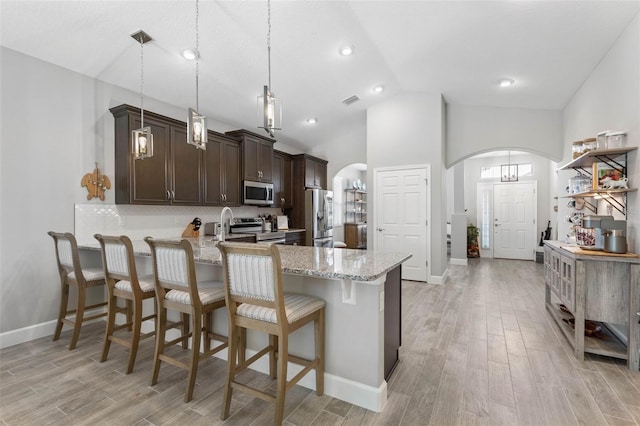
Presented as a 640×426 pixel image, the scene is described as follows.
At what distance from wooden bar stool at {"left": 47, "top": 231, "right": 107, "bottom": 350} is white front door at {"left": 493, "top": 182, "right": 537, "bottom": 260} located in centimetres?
874

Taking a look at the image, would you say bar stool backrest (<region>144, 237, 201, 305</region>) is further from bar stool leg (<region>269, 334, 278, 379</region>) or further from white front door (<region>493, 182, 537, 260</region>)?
white front door (<region>493, 182, 537, 260</region>)

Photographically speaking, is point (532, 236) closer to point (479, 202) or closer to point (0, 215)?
point (479, 202)

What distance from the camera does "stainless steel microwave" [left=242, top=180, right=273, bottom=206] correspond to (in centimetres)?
487

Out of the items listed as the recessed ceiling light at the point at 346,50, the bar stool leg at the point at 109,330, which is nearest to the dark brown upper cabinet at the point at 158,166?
the bar stool leg at the point at 109,330

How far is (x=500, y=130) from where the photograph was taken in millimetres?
5195

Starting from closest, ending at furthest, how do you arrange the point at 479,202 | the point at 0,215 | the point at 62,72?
the point at 0,215 < the point at 62,72 < the point at 479,202

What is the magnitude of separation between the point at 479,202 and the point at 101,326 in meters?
8.78

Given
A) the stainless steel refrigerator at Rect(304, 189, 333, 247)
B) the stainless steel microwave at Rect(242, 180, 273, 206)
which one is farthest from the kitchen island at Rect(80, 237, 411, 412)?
the stainless steel refrigerator at Rect(304, 189, 333, 247)

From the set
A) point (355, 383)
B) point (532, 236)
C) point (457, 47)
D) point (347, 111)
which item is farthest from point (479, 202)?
point (355, 383)

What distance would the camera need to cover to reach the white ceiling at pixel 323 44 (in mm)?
2668

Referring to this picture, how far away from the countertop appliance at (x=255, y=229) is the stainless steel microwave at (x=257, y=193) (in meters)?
0.30

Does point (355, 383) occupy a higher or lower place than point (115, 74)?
lower

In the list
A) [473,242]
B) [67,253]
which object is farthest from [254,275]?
[473,242]

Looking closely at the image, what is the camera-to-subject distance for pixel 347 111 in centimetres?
576
